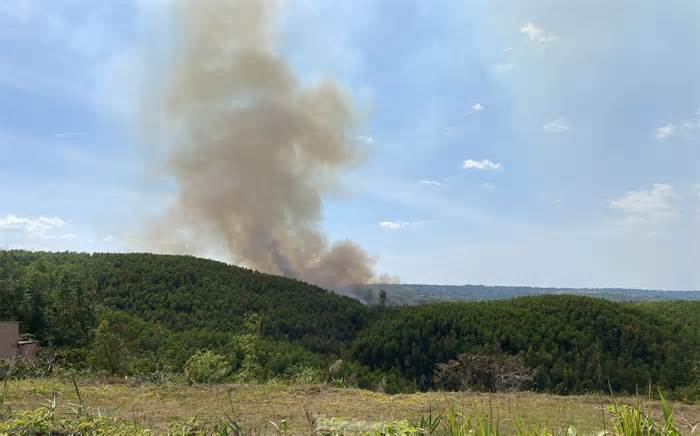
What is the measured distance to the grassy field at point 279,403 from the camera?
11609 mm

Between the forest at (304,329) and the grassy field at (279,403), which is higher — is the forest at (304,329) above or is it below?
below

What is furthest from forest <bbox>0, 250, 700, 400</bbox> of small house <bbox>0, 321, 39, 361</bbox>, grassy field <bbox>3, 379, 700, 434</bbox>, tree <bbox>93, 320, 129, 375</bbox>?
grassy field <bbox>3, 379, 700, 434</bbox>

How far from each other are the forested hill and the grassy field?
36.9m

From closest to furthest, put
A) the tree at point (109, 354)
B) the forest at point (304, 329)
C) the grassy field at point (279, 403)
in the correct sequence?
the grassy field at point (279, 403) → the tree at point (109, 354) → the forest at point (304, 329)

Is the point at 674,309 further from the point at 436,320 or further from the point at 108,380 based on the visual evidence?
the point at 108,380

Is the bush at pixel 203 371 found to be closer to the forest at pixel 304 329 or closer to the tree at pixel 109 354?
the forest at pixel 304 329

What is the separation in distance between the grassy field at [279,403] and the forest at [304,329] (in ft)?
37.6

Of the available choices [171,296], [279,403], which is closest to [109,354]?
[279,403]

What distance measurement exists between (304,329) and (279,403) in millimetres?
72417

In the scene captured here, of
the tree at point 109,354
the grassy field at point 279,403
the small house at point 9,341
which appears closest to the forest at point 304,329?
the tree at point 109,354

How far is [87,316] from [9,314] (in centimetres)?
674

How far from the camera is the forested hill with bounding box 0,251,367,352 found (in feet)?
156

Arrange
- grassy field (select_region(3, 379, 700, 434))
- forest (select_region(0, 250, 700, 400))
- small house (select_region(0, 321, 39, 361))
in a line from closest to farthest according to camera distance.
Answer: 1. grassy field (select_region(3, 379, 700, 434))
2. small house (select_region(0, 321, 39, 361))
3. forest (select_region(0, 250, 700, 400))

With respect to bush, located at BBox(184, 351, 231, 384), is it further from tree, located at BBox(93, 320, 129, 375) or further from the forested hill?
the forested hill
